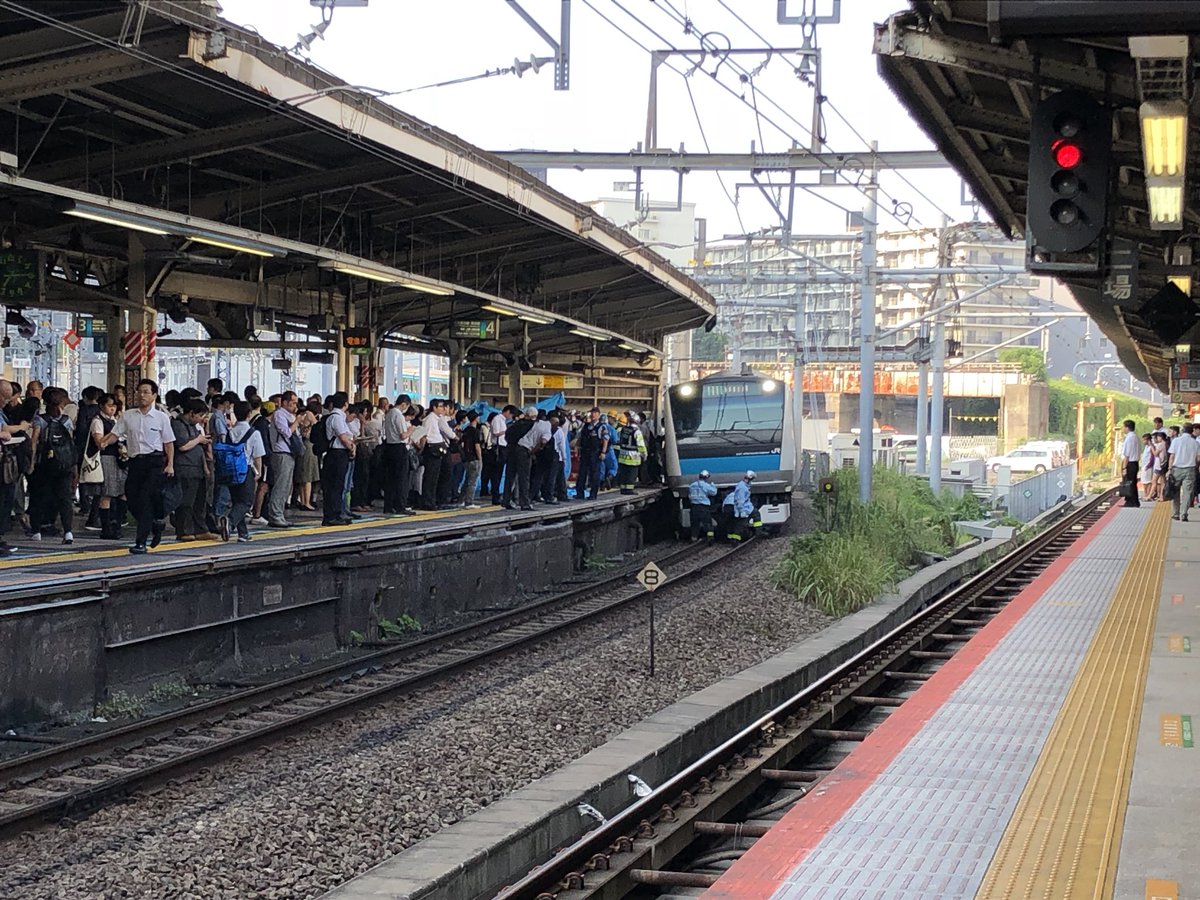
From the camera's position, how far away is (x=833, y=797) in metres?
7.00

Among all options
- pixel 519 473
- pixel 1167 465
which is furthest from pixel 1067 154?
pixel 1167 465

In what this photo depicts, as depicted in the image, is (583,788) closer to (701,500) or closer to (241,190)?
(241,190)

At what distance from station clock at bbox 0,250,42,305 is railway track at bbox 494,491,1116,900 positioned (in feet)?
30.7

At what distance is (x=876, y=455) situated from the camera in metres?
39.4

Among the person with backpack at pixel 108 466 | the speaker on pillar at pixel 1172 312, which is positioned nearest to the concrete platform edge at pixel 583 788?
the speaker on pillar at pixel 1172 312

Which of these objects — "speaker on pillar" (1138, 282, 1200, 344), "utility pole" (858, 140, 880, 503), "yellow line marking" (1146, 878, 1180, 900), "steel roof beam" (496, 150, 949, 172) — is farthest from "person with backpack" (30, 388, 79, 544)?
"utility pole" (858, 140, 880, 503)

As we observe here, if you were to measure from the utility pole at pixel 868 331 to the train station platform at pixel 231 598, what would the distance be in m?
8.64

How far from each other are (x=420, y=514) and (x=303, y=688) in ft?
23.8

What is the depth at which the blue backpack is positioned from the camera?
13977mm

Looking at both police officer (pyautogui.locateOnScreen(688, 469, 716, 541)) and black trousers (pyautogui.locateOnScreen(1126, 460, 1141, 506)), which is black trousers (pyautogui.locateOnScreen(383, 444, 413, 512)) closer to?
police officer (pyautogui.locateOnScreen(688, 469, 716, 541))

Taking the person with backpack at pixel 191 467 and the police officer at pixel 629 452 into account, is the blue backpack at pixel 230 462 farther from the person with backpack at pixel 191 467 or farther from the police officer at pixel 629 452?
the police officer at pixel 629 452

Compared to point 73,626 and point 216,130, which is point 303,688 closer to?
point 73,626

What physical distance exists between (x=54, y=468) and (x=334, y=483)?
3.80m

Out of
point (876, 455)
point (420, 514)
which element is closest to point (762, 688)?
point (420, 514)
